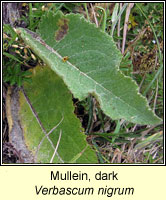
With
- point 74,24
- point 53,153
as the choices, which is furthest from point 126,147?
point 74,24

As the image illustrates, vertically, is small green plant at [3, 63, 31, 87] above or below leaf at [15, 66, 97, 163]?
above

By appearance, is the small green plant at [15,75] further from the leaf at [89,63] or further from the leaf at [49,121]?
the leaf at [89,63]

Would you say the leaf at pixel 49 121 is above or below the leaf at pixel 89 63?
below

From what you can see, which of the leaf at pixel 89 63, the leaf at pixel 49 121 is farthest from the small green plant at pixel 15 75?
the leaf at pixel 89 63

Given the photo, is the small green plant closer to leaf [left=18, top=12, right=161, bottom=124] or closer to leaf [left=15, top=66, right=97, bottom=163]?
leaf [left=15, top=66, right=97, bottom=163]

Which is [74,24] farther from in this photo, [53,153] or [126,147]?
[126,147]

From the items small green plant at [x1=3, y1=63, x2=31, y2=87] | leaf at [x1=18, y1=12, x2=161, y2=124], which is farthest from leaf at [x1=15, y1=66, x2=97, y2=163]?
leaf at [x1=18, y1=12, x2=161, y2=124]
